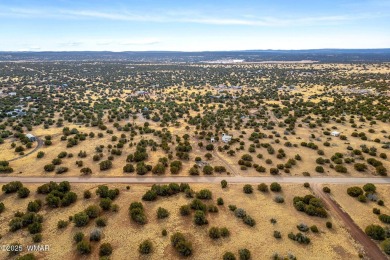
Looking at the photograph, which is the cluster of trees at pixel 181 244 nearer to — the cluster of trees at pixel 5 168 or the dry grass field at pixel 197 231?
the dry grass field at pixel 197 231

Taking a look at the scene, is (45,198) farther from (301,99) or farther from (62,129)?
(301,99)

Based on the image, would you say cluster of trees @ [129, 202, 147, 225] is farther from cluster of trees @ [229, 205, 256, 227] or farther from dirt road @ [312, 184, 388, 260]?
dirt road @ [312, 184, 388, 260]

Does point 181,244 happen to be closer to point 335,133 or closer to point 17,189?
point 17,189

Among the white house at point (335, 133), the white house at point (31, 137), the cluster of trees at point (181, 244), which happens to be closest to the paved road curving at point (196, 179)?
the cluster of trees at point (181, 244)

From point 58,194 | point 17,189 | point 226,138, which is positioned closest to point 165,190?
point 58,194

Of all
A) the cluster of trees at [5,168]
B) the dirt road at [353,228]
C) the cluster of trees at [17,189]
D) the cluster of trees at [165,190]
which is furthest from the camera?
the cluster of trees at [5,168]

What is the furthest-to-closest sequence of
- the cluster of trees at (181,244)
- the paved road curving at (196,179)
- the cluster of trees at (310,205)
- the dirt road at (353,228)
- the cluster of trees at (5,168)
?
the cluster of trees at (5,168) < the paved road curving at (196,179) < the cluster of trees at (310,205) < the dirt road at (353,228) < the cluster of trees at (181,244)

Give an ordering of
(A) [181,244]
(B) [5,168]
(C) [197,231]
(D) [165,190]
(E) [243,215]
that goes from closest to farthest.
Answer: (A) [181,244], (C) [197,231], (E) [243,215], (D) [165,190], (B) [5,168]

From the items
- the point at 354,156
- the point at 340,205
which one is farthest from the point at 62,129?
the point at 354,156

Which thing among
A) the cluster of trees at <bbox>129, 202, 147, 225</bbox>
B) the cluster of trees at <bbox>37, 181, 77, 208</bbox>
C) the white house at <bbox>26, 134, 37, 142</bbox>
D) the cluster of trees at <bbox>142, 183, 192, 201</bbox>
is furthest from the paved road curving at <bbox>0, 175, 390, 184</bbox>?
the white house at <bbox>26, 134, 37, 142</bbox>
